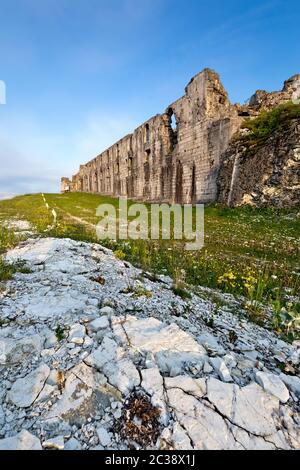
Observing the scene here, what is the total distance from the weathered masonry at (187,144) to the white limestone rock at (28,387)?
1762 centimetres

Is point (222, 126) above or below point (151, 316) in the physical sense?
above

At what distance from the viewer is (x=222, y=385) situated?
8.35ft

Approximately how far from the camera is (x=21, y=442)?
6.57 ft

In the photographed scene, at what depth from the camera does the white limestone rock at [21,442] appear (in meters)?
1.98

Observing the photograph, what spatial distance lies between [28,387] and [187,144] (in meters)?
21.7

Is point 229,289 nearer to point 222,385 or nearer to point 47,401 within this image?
point 222,385

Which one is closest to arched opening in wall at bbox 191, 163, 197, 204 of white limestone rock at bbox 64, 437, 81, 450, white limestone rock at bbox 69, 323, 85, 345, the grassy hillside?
the grassy hillside

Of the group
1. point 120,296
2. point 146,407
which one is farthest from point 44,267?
point 146,407

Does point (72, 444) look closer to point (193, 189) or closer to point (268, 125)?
point (268, 125)

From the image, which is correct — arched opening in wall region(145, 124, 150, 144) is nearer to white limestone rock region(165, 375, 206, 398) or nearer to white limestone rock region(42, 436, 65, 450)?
white limestone rock region(165, 375, 206, 398)

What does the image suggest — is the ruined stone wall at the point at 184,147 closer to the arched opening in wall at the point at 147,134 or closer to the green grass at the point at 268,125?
the arched opening in wall at the point at 147,134

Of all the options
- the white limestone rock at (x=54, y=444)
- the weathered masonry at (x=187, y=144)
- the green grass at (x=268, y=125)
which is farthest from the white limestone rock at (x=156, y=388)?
the weathered masonry at (x=187, y=144)

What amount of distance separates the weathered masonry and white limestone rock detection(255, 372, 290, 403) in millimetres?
17082

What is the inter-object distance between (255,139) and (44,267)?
14505mm
